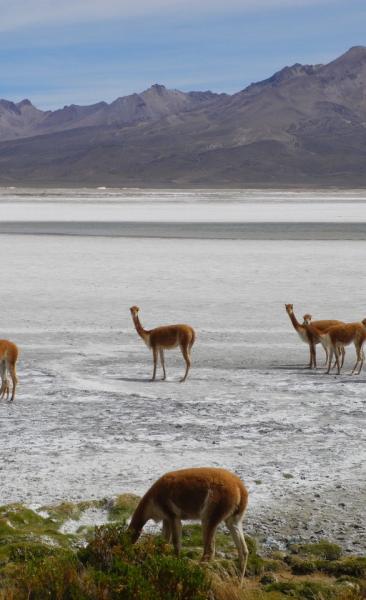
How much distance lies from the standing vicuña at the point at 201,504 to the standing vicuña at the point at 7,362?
5.49 m

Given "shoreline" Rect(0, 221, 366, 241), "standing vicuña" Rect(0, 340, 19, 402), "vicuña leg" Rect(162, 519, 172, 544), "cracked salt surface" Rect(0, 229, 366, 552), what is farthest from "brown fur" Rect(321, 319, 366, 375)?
"shoreline" Rect(0, 221, 366, 241)

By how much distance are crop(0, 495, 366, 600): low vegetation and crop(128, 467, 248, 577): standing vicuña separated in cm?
15

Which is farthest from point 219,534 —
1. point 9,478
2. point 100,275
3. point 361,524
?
point 100,275

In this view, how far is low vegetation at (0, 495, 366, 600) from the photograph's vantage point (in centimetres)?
515

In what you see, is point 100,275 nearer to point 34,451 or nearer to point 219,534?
point 34,451

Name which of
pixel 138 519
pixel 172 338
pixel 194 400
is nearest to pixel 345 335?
pixel 172 338

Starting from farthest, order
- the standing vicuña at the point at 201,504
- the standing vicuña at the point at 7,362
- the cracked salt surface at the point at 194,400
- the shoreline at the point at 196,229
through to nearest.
A: the shoreline at the point at 196,229 → the standing vicuña at the point at 7,362 → the cracked salt surface at the point at 194,400 → the standing vicuña at the point at 201,504

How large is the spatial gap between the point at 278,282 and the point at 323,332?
8.97 metres

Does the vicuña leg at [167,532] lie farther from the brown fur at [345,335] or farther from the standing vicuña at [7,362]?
the brown fur at [345,335]

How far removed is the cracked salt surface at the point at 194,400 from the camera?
8148 millimetres

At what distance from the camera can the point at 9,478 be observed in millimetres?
8406

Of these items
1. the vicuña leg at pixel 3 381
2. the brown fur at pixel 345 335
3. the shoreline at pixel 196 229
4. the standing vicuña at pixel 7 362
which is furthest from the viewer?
the shoreline at pixel 196 229

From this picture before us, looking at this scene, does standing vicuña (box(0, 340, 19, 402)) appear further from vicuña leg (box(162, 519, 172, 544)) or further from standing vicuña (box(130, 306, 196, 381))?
vicuña leg (box(162, 519, 172, 544))

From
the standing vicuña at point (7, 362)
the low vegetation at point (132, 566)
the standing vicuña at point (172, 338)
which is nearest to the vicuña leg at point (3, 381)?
the standing vicuña at point (7, 362)
